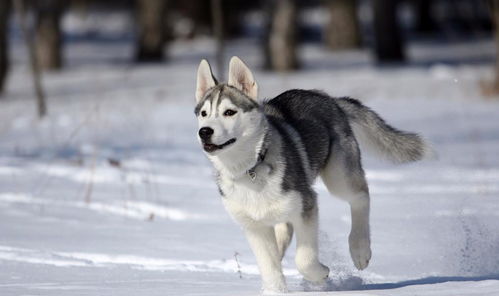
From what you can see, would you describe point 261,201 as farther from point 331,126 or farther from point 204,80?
point 331,126

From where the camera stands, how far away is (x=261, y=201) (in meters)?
5.47

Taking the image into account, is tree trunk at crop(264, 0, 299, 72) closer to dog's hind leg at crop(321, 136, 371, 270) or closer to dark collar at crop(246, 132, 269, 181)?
dog's hind leg at crop(321, 136, 371, 270)

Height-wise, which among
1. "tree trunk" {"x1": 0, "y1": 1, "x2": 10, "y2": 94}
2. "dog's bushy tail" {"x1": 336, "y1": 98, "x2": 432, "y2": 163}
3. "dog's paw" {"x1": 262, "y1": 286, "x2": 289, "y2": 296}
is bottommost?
"tree trunk" {"x1": 0, "y1": 1, "x2": 10, "y2": 94}

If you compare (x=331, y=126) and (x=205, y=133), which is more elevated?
(x=205, y=133)

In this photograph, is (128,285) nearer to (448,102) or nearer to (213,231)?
(213,231)

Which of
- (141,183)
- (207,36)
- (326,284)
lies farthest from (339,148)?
(207,36)

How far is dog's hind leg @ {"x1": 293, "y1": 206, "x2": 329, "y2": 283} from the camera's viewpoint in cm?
557

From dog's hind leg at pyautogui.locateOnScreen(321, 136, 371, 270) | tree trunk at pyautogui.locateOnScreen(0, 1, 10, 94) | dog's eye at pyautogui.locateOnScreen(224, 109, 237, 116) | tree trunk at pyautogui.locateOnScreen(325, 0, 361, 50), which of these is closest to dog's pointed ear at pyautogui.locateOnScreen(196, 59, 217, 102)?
dog's eye at pyautogui.locateOnScreen(224, 109, 237, 116)

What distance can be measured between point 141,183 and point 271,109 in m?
3.68

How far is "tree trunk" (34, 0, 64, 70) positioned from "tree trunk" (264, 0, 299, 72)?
18.6 ft

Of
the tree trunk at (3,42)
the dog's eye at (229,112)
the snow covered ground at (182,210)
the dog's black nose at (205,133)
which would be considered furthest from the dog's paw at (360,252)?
the tree trunk at (3,42)

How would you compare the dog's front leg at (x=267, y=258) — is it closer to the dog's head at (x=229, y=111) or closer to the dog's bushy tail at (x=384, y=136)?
the dog's head at (x=229, y=111)

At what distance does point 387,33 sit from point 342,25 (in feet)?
12.8

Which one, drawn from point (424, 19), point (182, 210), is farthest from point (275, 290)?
point (424, 19)
